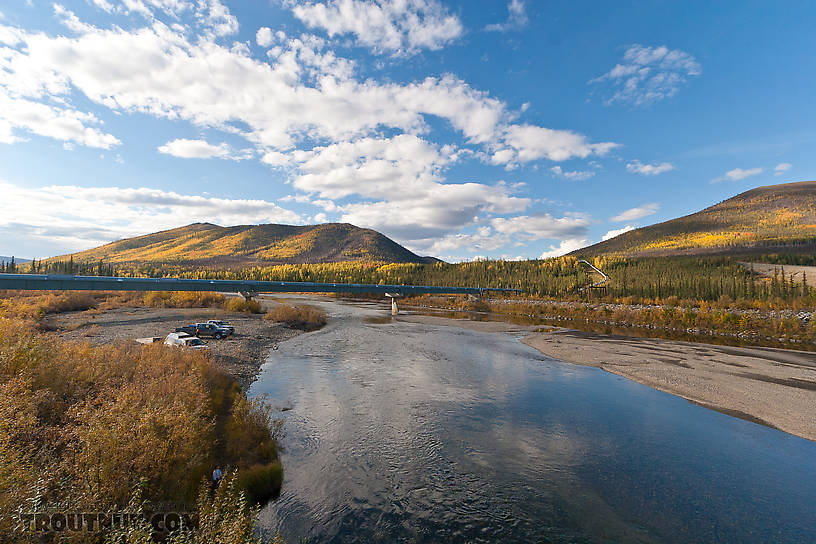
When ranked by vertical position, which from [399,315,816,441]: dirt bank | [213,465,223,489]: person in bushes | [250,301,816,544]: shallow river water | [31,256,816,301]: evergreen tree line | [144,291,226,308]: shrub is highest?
[31,256,816,301]: evergreen tree line

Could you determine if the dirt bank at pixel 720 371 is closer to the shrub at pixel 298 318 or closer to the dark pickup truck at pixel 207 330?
the shrub at pixel 298 318

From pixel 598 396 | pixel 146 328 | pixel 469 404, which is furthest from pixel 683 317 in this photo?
pixel 146 328

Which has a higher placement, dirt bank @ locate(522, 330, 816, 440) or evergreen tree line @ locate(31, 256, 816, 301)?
evergreen tree line @ locate(31, 256, 816, 301)

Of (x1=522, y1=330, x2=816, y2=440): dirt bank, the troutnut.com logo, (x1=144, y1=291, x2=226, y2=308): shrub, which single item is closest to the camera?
the troutnut.com logo

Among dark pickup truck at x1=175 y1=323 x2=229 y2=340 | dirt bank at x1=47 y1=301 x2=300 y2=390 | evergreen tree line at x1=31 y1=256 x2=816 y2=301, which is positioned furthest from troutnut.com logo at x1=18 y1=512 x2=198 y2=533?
evergreen tree line at x1=31 y1=256 x2=816 y2=301

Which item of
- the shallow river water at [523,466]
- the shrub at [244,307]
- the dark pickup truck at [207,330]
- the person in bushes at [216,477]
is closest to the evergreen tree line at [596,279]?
the shrub at [244,307]

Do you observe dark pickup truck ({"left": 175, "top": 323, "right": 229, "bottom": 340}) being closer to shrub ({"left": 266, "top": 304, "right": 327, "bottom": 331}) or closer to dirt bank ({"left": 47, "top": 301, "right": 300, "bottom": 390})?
dirt bank ({"left": 47, "top": 301, "right": 300, "bottom": 390})

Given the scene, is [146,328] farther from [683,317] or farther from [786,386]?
[683,317]

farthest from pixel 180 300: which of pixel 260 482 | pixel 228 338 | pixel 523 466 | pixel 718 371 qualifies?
pixel 718 371

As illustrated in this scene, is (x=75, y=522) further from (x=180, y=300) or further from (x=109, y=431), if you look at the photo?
(x=180, y=300)

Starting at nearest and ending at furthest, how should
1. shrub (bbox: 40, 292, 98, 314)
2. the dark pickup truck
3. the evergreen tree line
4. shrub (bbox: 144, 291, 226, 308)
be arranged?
1. the dark pickup truck
2. shrub (bbox: 40, 292, 98, 314)
3. the evergreen tree line
4. shrub (bbox: 144, 291, 226, 308)
